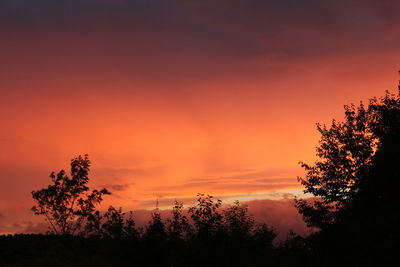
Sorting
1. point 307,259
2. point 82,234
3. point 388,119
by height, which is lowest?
point 307,259

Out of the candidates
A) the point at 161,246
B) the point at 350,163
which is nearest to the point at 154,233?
the point at 161,246

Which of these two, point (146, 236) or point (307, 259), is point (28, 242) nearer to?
point (146, 236)

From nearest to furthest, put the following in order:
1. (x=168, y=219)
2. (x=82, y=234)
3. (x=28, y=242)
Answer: (x=168, y=219)
(x=82, y=234)
(x=28, y=242)

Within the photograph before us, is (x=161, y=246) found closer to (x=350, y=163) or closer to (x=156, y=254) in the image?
(x=156, y=254)

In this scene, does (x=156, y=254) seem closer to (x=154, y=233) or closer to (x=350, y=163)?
(x=154, y=233)

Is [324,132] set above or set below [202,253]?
above

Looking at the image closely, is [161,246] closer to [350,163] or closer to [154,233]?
[154,233]

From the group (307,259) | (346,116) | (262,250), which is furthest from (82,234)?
(346,116)

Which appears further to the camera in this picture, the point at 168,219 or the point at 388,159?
the point at 168,219

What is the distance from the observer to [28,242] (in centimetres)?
8238

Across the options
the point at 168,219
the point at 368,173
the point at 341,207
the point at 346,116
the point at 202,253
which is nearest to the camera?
the point at 202,253

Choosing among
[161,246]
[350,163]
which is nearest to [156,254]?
[161,246]

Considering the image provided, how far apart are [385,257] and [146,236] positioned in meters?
20.7

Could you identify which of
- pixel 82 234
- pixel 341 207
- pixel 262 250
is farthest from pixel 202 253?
pixel 82 234
